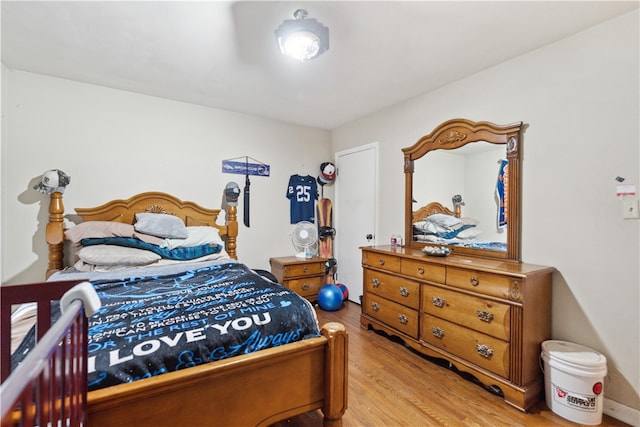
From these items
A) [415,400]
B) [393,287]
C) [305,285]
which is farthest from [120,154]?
[415,400]

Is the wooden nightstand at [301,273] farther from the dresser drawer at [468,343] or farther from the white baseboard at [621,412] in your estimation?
the white baseboard at [621,412]

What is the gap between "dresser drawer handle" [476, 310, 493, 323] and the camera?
1966mm

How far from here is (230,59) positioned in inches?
91.2

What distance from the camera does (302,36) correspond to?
69.7 inches

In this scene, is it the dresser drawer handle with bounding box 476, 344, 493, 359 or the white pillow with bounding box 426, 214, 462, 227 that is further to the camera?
the white pillow with bounding box 426, 214, 462, 227

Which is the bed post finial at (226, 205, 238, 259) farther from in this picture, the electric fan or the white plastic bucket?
the white plastic bucket

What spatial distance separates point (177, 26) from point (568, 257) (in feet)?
10.1

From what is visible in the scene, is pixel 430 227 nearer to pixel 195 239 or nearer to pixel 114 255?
pixel 195 239

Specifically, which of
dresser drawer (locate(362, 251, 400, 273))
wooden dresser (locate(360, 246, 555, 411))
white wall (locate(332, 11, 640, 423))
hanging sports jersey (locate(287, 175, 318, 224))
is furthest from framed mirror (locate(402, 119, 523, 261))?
hanging sports jersey (locate(287, 175, 318, 224))

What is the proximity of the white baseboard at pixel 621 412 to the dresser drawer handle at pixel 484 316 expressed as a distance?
0.80m

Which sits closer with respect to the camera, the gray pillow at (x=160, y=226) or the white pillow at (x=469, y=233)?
the white pillow at (x=469, y=233)

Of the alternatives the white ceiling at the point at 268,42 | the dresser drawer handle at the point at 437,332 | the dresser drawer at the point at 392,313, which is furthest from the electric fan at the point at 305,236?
the dresser drawer handle at the point at 437,332

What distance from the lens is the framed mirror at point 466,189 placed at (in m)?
2.29

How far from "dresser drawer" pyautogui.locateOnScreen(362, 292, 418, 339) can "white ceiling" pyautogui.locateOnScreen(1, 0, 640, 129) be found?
2112 mm
